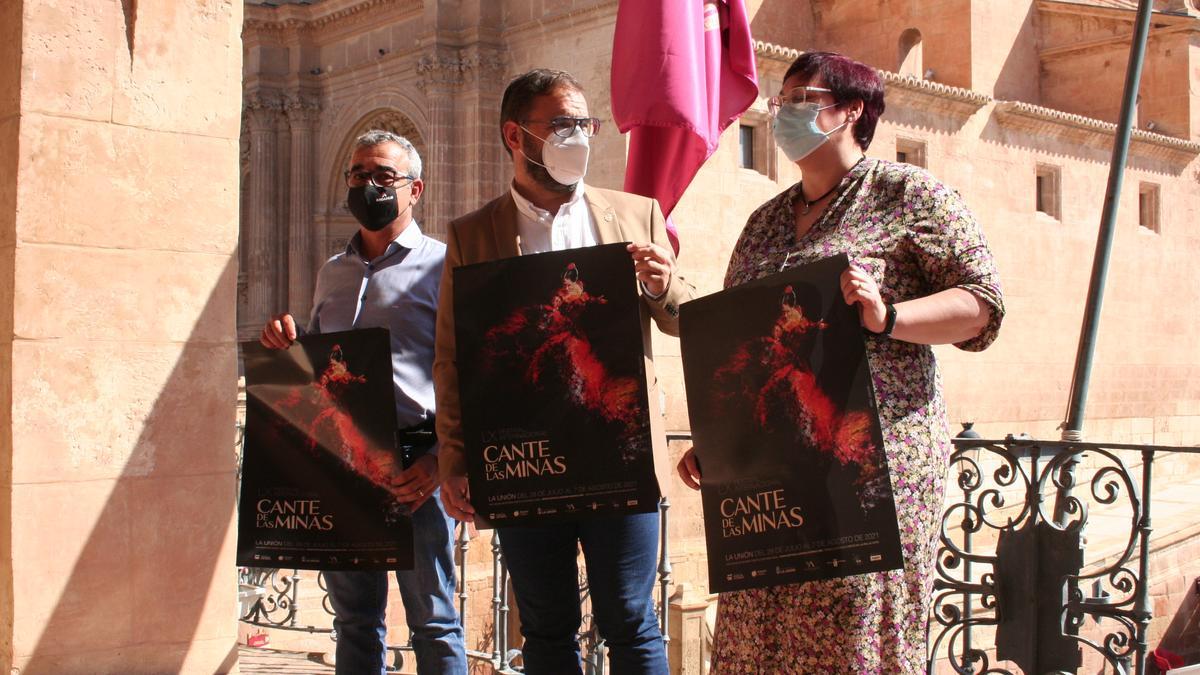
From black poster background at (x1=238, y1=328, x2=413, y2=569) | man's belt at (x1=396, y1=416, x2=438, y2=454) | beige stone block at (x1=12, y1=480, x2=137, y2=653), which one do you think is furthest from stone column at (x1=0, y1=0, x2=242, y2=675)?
man's belt at (x1=396, y1=416, x2=438, y2=454)

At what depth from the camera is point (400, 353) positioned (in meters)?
3.35

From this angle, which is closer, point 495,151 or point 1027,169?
point 495,151

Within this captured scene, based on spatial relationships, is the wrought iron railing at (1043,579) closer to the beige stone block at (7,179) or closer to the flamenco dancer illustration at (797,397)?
the flamenco dancer illustration at (797,397)

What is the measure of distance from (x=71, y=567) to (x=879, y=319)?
8.41ft

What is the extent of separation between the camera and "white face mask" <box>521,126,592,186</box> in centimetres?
284

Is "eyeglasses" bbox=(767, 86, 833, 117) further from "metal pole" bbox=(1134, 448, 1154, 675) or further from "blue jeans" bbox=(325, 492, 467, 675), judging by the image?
"metal pole" bbox=(1134, 448, 1154, 675)

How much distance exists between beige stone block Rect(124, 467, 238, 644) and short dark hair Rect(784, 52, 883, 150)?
2.31m

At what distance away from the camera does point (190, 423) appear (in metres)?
3.72

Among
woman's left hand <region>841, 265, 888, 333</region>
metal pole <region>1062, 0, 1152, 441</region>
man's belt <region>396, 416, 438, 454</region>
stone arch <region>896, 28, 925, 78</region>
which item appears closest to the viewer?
woman's left hand <region>841, 265, 888, 333</region>

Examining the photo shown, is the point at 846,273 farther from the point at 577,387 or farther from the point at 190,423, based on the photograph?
the point at 190,423

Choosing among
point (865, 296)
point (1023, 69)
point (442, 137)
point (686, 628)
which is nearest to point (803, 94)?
point (865, 296)

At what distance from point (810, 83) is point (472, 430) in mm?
1125

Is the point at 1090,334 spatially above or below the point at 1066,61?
below

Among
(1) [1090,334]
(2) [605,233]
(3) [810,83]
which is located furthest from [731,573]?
(1) [1090,334]
